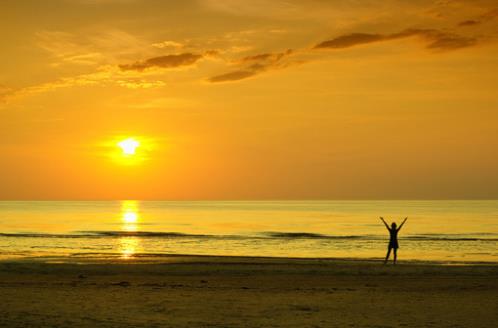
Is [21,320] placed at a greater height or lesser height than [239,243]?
lesser

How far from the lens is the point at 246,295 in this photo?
760 inches

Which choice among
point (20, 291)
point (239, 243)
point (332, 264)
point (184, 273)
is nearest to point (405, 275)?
point (332, 264)

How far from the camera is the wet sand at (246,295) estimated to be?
14.6m

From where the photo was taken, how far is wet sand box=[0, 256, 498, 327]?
14.6m

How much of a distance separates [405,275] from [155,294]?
1252cm

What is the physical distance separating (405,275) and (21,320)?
17.7 metres

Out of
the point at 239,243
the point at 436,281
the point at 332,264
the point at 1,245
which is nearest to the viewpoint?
the point at 436,281

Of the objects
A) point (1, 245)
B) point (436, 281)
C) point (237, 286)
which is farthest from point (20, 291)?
point (1, 245)

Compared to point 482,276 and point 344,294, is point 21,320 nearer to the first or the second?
point 344,294

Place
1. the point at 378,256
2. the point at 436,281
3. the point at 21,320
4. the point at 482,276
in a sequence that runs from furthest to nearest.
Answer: the point at 378,256
the point at 482,276
the point at 436,281
the point at 21,320

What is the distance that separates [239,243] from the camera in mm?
53156

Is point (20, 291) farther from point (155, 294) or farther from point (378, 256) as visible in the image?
point (378, 256)

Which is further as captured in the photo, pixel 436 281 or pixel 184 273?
pixel 184 273

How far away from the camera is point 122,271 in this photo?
27531 mm
